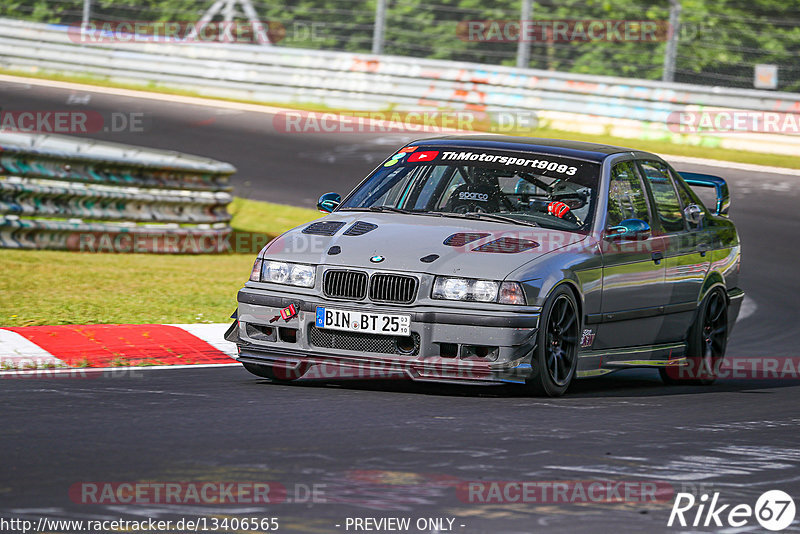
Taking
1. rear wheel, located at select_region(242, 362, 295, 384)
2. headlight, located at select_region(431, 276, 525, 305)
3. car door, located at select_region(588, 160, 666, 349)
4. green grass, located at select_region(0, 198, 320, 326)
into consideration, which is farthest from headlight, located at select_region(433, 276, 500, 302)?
green grass, located at select_region(0, 198, 320, 326)

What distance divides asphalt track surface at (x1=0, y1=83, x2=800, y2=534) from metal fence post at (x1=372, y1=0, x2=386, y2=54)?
16198 millimetres

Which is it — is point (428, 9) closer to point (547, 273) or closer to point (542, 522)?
point (547, 273)

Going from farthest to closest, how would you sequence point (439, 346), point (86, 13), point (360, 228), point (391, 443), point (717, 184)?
1. point (86, 13)
2. point (717, 184)
3. point (360, 228)
4. point (439, 346)
5. point (391, 443)

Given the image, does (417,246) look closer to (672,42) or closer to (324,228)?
(324,228)

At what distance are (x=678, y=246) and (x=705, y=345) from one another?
0.84 m

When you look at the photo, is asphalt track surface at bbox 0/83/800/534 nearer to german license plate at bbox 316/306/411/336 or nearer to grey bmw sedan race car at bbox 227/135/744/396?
grey bmw sedan race car at bbox 227/135/744/396

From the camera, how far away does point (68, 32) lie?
27.7 m

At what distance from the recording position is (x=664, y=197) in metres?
9.39

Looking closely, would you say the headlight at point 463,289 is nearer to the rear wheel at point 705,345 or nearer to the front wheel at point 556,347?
the front wheel at point 556,347

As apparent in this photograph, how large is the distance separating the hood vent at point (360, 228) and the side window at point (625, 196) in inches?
58.8

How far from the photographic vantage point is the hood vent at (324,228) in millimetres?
7953

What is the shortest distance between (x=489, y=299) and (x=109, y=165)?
733 cm

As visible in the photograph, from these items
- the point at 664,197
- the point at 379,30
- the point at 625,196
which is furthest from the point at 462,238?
the point at 379,30

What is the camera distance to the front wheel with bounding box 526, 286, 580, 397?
7.51m
